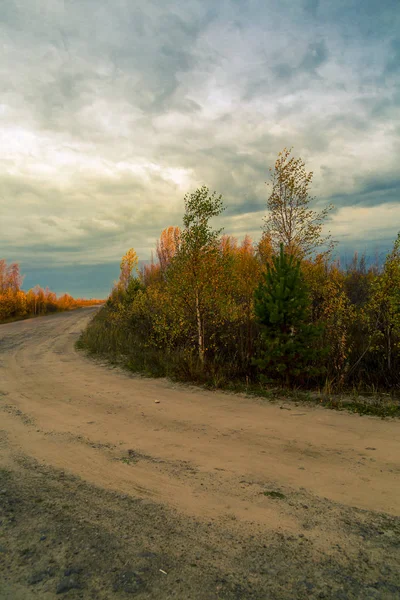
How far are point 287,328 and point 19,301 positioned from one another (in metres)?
30.4

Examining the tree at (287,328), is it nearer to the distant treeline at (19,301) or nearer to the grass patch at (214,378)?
the grass patch at (214,378)

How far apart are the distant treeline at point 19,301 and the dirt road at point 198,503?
26.7 meters

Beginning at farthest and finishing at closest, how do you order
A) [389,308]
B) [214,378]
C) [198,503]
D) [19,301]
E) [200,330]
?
[19,301]
[200,330]
[214,378]
[389,308]
[198,503]

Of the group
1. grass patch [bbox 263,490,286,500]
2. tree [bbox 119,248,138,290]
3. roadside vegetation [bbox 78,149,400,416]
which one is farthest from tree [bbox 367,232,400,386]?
tree [bbox 119,248,138,290]

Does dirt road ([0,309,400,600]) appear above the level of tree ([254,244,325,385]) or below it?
below

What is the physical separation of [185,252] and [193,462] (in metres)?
6.70

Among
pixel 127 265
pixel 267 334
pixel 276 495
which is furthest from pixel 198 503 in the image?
pixel 127 265

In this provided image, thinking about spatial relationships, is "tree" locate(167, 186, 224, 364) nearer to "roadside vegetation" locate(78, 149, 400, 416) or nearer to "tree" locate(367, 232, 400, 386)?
"roadside vegetation" locate(78, 149, 400, 416)

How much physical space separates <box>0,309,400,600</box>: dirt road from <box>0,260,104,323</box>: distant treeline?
1052 inches

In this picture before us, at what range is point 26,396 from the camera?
26.4 ft

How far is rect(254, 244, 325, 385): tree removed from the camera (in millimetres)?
7977

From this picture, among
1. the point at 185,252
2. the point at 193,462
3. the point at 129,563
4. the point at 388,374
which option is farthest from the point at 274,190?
the point at 129,563

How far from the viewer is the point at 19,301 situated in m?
32.4

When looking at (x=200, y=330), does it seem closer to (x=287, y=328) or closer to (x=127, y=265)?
(x=287, y=328)
